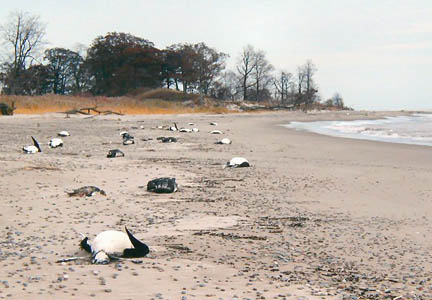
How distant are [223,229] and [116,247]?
1.71m

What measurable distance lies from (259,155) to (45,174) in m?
7.01

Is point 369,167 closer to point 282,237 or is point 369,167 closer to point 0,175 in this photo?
A: point 282,237

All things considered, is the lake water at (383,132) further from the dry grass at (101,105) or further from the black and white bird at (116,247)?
the black and white bird at (116,247)

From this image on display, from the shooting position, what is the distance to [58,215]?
6.39 m

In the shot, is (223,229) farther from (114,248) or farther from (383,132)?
(383,132)

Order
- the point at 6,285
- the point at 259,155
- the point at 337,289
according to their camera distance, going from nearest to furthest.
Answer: the point at 6,285, the point at 337,289, the point at 259,155

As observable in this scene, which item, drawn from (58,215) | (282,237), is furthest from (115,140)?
(282,237)

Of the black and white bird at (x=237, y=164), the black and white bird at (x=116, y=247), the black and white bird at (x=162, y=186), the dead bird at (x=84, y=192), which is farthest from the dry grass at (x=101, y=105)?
the black and white bird at (x=116, y=247)

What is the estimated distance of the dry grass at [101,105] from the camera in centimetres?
3794

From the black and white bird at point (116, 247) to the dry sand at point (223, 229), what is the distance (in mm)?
116

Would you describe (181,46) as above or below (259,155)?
above

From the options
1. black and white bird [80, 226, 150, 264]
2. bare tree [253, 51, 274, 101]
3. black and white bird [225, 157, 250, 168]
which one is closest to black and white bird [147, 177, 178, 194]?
black and white bird [225, 157, 250, 168]

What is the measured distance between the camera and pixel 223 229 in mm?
6039

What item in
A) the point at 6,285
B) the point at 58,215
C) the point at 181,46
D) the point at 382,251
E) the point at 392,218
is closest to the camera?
the point at 6,285
